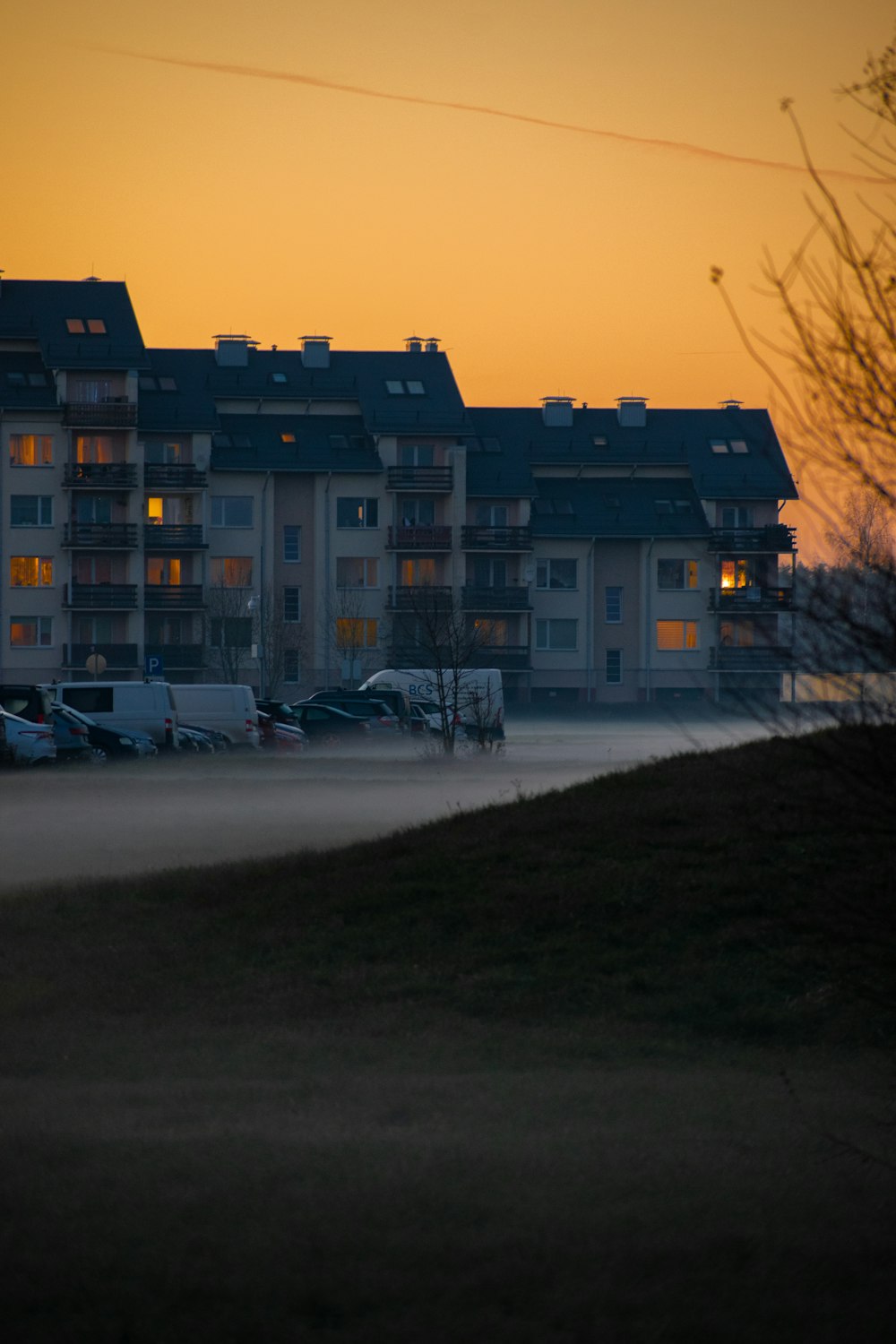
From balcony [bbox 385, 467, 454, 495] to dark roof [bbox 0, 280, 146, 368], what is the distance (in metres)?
12.1

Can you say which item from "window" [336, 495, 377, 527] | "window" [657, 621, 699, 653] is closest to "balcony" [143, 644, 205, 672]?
"window" [336, 495, 377, 527]

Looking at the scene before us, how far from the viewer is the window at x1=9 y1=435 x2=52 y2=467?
76.0 m

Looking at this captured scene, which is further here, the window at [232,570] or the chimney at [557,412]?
the chimney at [557,412]

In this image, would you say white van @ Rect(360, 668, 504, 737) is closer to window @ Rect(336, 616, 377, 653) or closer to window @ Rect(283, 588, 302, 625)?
window @ Rect(336, 616, 377, 653)

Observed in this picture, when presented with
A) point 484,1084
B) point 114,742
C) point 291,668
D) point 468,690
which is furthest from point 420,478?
point 484,1084

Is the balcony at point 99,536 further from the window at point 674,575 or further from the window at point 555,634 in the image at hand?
the window at point 674,575

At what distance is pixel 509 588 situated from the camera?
3199 inches

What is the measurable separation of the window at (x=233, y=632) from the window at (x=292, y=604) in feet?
11.5

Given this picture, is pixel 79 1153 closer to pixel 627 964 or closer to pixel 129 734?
pixel 627 964

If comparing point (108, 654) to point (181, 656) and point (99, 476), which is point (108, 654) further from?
point (99, 476)

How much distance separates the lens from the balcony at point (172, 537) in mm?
76938

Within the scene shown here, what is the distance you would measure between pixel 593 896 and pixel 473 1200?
626cm

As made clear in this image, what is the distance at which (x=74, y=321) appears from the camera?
77375mm

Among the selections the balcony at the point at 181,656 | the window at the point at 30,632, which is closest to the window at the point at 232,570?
the balcony at the point at 181,656
